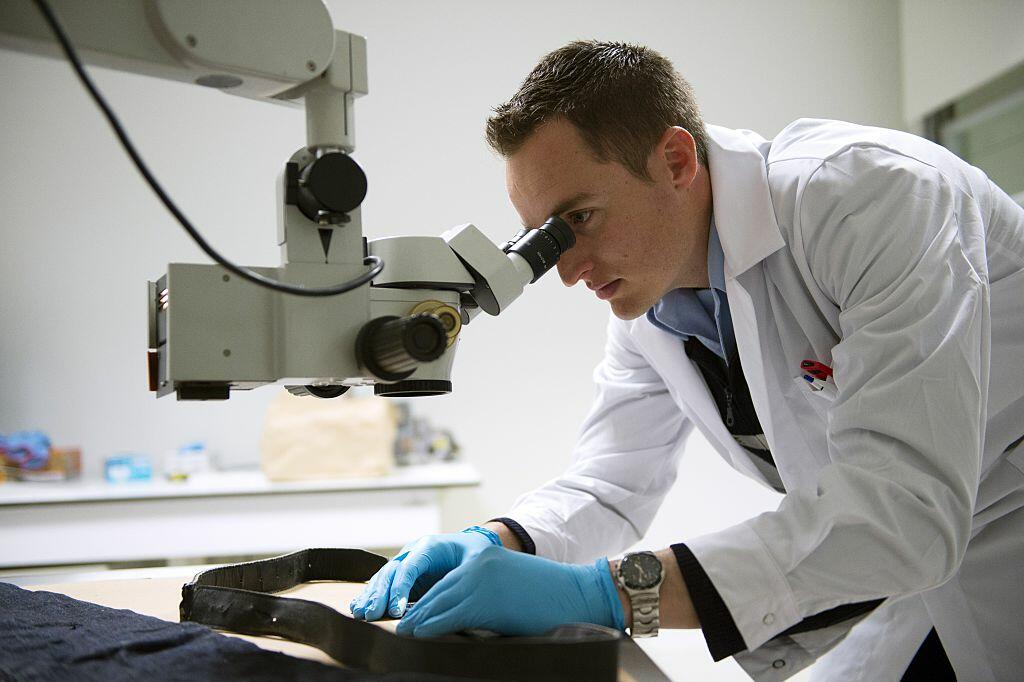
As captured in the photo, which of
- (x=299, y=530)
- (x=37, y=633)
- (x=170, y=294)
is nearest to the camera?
(x=170, y=294)

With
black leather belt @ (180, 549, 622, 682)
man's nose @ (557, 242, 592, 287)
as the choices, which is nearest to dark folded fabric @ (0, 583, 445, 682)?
black leather belt @ (180, 549, 622, 682)

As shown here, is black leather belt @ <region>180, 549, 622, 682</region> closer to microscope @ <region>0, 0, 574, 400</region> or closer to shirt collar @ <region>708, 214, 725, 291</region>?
microscope @ <region>0, 0, 574, 400</region>

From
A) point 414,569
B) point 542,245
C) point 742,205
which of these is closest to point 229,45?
point 542,245

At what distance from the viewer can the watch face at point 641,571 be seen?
0.90 meters

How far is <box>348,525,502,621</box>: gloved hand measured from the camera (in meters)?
1.06

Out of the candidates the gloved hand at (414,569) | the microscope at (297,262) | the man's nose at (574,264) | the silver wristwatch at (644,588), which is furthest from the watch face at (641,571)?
the man's nose at (574,264)

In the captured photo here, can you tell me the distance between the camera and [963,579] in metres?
1.18

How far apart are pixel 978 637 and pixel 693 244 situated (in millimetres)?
737

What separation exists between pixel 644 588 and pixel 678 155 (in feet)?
2.47

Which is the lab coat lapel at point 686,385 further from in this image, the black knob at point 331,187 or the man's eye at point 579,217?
the black knob at point 331,187

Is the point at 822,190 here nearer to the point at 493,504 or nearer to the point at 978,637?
the point at 978,637

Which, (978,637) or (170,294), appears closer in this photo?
(170,294)

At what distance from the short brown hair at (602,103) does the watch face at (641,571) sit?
0.65m

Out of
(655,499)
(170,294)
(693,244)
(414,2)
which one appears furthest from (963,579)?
(414,2)
